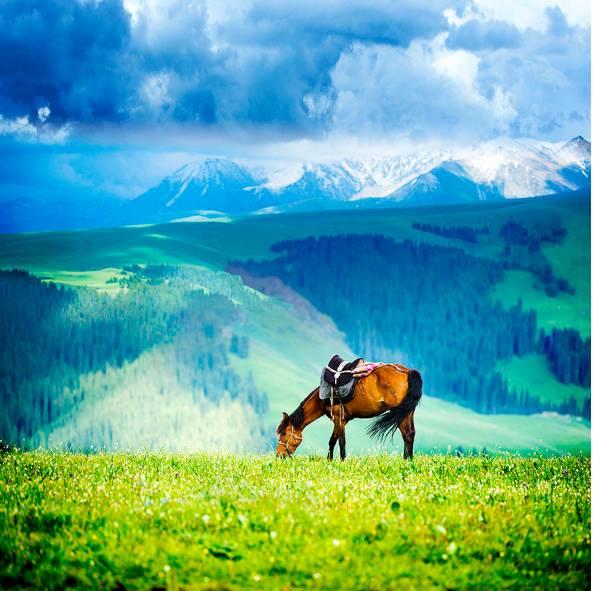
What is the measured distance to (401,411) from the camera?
44.9 ft

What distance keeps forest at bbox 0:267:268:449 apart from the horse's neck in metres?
12.1

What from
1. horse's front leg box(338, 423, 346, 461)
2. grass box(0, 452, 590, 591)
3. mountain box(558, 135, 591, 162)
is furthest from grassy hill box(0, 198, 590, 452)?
grass box(0, 452, 590, 591)

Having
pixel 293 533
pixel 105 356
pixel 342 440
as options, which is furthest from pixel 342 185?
pixel 293 533

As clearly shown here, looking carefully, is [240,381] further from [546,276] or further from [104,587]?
[104,587]

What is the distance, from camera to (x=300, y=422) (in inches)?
578

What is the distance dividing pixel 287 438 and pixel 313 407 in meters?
0.72

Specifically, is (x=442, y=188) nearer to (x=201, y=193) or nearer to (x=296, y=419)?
(x=201, y=193)

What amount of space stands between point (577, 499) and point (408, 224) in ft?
101

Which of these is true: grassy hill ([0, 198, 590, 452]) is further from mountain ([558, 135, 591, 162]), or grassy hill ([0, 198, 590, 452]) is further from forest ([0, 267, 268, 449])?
mountain ([558, 135, 591, 162])

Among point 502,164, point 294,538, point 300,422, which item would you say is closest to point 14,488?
point 294,538

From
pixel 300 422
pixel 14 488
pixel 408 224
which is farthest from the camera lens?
pixel 408 224

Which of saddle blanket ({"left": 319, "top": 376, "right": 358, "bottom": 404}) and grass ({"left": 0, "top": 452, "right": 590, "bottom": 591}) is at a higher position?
saddle blanket ({"left": 319, "top": 376, "right": 358, "bottom": 404})

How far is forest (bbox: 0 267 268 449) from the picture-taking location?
26.7 metres

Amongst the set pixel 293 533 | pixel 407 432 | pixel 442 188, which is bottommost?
pixel 293 533
